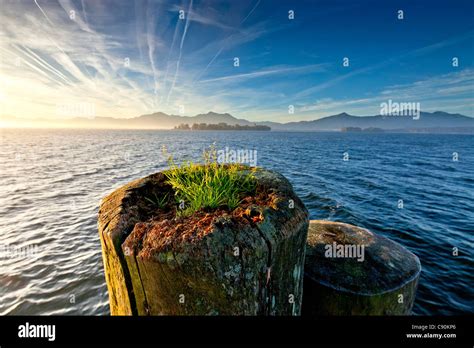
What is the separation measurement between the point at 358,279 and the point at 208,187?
2.87 metres

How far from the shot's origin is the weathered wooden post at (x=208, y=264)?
92.7 inches

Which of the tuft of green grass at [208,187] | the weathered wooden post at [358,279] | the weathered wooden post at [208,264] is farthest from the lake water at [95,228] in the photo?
the weathered wooden post at [208,264]

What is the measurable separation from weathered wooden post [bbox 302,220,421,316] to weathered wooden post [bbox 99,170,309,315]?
1092 mm

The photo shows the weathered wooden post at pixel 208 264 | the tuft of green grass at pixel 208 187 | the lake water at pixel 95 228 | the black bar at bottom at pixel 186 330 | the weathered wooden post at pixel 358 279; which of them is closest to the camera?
the weathered wooden post at pixel 208 264

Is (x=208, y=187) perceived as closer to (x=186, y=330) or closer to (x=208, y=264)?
(x=208, y=264)

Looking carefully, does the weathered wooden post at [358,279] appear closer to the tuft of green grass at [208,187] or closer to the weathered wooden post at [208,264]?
the weathered wooden post at [208,264]

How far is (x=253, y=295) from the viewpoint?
254 centimetres

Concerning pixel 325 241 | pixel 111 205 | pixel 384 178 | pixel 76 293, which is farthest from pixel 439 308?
pixel 384 178

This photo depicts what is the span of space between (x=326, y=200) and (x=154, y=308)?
17.7 metres

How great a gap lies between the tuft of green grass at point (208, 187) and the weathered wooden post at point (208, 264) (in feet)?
1.90

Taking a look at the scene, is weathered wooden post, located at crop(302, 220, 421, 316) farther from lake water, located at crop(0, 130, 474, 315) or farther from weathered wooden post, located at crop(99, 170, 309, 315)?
lake water, located at crop(0, 130, 474, 315)

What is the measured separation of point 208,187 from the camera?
3.49 metres

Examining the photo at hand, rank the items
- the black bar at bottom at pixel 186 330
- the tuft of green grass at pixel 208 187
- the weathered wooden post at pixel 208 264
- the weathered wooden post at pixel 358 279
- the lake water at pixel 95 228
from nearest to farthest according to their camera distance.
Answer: the weathered wooden post at pixel 208 264, the black bar at bottom at pixel 186 330, the tuft of green grass at pixel 208 187, the weathered wooden post at pixel 358 279, the lake water at pixel 95 228

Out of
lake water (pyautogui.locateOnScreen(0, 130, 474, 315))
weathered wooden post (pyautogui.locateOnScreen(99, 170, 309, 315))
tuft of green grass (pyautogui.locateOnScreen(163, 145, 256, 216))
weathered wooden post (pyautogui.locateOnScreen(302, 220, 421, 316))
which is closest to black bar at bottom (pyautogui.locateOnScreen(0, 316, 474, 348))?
weathered wooden post (pyautogui.locateOnScreen(99, 170, 309, 315))
